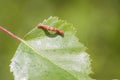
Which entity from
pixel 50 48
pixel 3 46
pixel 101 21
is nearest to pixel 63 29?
pixel 50 48

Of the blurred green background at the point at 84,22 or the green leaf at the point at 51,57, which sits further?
the blurred green background at the point at 84,22

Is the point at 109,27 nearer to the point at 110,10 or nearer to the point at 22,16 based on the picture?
the point at 110,10

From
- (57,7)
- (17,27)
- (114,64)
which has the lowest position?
(114,64)

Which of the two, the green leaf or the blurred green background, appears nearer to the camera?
the green leaf

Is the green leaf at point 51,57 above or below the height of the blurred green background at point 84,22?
below

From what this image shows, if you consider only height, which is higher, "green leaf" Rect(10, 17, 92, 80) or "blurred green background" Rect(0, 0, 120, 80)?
"blurred green background" Rect(0, 0, 120, 80)
